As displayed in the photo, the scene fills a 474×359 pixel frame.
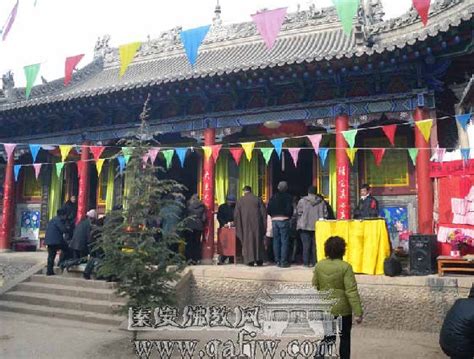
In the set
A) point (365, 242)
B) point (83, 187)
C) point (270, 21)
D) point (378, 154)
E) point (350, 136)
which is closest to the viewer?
point (365, 242)

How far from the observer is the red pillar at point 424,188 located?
7977mm

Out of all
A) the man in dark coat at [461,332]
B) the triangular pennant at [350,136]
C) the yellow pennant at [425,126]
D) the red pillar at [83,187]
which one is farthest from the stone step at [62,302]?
the yellow pennant at [425,126]

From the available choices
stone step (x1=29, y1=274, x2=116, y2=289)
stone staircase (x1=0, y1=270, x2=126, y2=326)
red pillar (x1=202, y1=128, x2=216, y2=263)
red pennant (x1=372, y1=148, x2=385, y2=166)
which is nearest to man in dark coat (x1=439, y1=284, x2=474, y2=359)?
stone staircase (x1=0, y1=270, x2=126, y2=326)

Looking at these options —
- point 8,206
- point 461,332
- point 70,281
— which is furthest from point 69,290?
point 461,332

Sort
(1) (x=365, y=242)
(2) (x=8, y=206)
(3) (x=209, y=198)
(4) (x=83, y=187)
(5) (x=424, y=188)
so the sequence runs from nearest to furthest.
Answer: (1) (x=365, y=242), (5) (x=424, y=188), (3) (x=209, y=198), (4) (x=83, y=187), (2) (x=8, y=206)

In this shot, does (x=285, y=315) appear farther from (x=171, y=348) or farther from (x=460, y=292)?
(x=460, y=292)

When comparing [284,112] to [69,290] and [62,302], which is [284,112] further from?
[62,302]

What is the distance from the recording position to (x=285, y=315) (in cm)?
489

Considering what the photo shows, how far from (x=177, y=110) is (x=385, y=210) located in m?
5.19

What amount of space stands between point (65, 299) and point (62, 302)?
9cm

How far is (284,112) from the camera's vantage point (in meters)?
9.56

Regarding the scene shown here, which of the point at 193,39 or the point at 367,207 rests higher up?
the point at 193,39

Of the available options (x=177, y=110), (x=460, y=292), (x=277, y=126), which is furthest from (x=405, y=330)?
(x=177, y=110)

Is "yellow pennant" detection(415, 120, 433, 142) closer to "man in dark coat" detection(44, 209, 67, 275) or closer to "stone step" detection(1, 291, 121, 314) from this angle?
"stone step" detection(1, 291, 121, 314)
